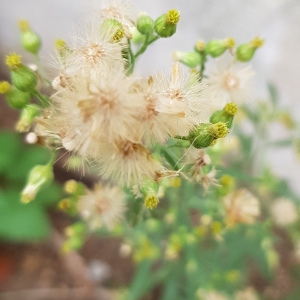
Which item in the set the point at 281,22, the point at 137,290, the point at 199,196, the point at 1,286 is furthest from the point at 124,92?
the point at 1,286

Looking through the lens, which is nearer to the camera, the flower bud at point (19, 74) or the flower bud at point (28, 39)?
the flower bud at point (19, 74)

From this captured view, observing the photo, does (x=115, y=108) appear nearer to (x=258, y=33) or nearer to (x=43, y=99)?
(x=43, y=99)

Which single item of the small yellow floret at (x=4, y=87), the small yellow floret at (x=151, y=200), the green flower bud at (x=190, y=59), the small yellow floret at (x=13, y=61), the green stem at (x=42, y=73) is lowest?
the small yellow floret at (x=151, y=200)

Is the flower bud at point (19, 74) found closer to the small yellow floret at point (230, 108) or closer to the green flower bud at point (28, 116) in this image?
the green flower bud at point (28, 116)

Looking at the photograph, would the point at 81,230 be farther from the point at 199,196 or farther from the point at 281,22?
the point at 281,22

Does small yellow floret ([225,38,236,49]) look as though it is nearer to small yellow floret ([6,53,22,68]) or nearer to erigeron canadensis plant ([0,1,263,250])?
erigeron canadensis plant ([0,1,263,250])

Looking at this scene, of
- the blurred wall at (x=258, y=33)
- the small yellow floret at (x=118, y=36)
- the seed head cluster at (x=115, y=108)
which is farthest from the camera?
the blurred wall at (x=258, y=33)

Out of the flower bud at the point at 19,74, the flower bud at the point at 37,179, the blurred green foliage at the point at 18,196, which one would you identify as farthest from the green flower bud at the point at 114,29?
the blurred green foliage at the point at 18,196
